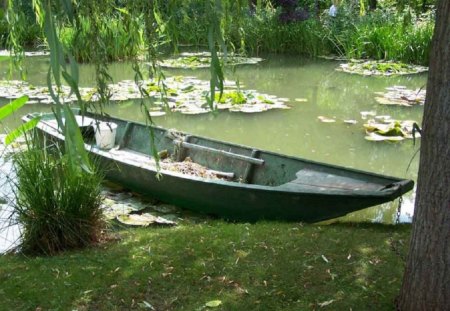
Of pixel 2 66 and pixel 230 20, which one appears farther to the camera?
pixel 2 66

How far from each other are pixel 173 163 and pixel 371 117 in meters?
3.64

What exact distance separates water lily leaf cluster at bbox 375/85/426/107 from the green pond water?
14 cm

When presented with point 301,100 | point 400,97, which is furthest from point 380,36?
point 301,100

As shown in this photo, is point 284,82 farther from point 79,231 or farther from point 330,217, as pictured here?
point 79,231

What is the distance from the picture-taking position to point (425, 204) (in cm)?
198

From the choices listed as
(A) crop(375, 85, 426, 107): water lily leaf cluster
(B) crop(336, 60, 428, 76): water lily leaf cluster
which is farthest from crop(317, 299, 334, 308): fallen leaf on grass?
(B) crop(336, 60, 428, 76): water lily leaf cluster

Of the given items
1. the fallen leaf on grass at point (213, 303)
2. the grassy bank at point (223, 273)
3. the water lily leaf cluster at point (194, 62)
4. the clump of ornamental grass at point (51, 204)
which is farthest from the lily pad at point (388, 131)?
the water lily leaf cluster at point (194, 62)

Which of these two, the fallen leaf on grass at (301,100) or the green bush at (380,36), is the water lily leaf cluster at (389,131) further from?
the green bush at (380,36)

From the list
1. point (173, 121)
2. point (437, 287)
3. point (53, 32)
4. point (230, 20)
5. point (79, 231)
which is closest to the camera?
point (53, 32)

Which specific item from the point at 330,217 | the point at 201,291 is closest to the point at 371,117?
the point at 330,217

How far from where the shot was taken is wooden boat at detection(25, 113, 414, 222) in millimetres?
3703

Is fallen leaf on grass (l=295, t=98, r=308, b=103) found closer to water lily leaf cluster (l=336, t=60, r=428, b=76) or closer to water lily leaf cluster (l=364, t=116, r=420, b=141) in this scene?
water lily leaf cluster (l=364, t=116, r=420, b=141)

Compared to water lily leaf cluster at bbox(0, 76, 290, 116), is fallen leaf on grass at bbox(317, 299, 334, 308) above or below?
below

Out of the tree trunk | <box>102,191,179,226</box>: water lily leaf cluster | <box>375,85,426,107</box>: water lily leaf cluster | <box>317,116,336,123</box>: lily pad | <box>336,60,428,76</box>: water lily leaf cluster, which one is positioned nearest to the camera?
the tree trunk
